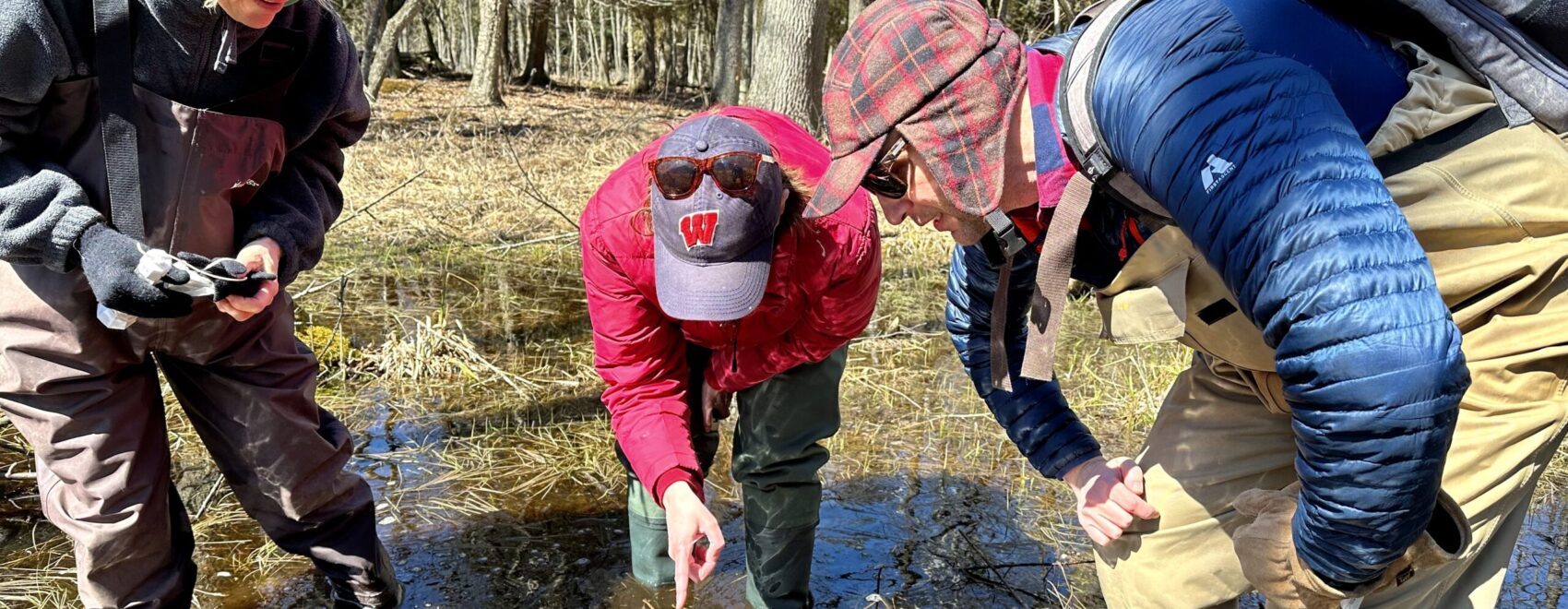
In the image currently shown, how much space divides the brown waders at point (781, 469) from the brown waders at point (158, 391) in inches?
38.1

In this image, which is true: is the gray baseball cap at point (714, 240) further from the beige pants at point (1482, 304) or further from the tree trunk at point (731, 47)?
the tree trunk at point (731, 47)

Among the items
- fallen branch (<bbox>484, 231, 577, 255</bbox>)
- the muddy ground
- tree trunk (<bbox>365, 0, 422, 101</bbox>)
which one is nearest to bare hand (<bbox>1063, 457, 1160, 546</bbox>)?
the muddy ground

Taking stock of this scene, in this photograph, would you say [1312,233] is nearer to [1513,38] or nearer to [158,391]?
[1513,38]

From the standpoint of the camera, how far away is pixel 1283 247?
4.45 feet

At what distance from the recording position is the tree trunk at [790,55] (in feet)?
30.3

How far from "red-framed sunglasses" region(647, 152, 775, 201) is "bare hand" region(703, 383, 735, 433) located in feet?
2.98

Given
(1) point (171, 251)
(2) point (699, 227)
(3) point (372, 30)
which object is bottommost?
(3) point (372, 30)

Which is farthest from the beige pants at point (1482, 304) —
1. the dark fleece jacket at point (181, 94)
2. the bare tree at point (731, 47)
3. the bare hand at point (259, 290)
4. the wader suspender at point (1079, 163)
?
the bare tree at point (731, 47)

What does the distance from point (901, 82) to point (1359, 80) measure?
0.68 m

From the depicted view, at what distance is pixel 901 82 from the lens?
1.78 metres

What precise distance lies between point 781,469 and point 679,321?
0.51 metres

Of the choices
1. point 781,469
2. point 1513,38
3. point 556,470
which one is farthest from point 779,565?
point 1513,38

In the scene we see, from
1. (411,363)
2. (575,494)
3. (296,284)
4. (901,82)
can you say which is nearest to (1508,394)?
(901,82)

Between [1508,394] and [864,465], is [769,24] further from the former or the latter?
[1508,394]
